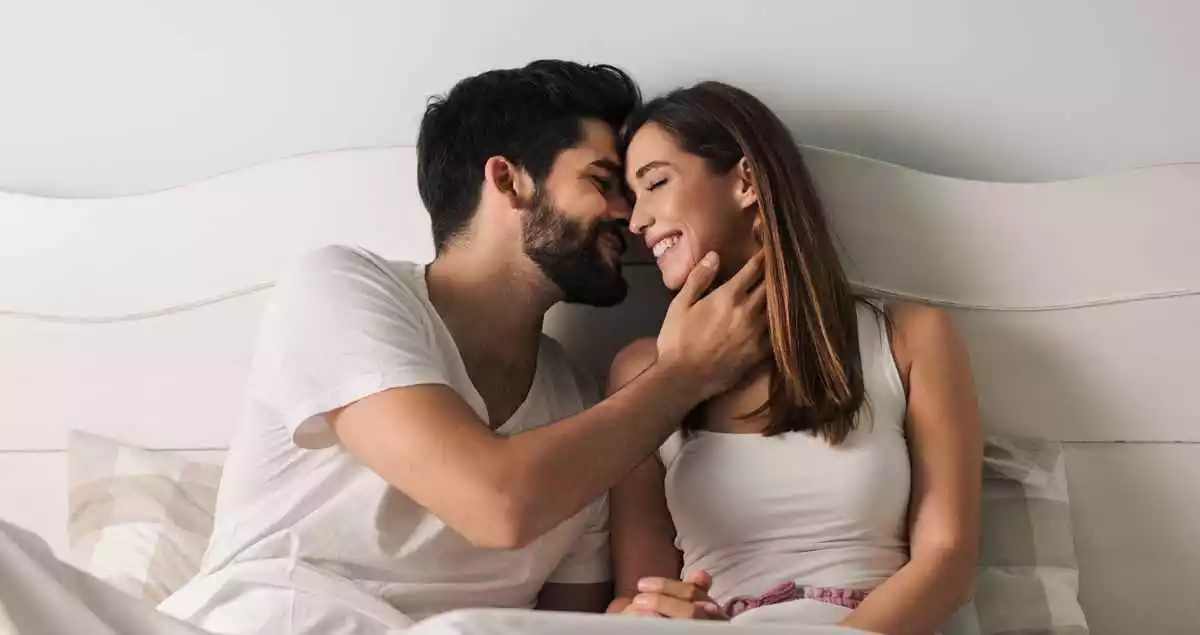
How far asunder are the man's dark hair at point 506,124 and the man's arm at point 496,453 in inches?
15.1

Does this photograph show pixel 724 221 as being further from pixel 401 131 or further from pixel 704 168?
pixel 401 131

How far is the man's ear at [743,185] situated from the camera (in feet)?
4.59

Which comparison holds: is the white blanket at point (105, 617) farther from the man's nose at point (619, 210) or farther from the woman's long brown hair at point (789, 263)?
the man's nose at point (619, 210)

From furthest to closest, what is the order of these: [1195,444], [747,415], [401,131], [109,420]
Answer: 1. [401,131]
2. [109,420]
3. [1195,444]
4. [747,415]

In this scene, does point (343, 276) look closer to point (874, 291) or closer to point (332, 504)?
point (332, 504)

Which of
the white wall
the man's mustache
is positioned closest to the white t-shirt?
the man's mustache

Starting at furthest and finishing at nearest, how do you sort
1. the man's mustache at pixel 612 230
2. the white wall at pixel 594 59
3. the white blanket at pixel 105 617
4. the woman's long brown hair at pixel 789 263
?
1. the white wall at pixel 594 59
2. the man's mustache at pixel 612 230
3. the woman's long brown hair at pixel 789 263
4. the white blanket at pixel 105 617

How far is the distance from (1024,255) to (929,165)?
212 millimetres

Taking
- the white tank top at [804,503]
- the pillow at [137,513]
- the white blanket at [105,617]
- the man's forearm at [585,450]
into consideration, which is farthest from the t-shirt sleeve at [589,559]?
the white blanket at [105,617]

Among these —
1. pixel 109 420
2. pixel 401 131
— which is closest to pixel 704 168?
pixel 401 131

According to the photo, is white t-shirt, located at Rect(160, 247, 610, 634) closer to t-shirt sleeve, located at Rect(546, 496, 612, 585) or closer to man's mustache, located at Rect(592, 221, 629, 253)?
t-shirt sleeve, located at Rect(546, 496, 612, 585)

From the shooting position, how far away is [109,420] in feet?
5.14

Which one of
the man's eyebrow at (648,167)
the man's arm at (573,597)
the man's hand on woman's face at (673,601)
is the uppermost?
the man's eyebrow at (648,167)

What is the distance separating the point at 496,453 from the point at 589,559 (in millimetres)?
372
